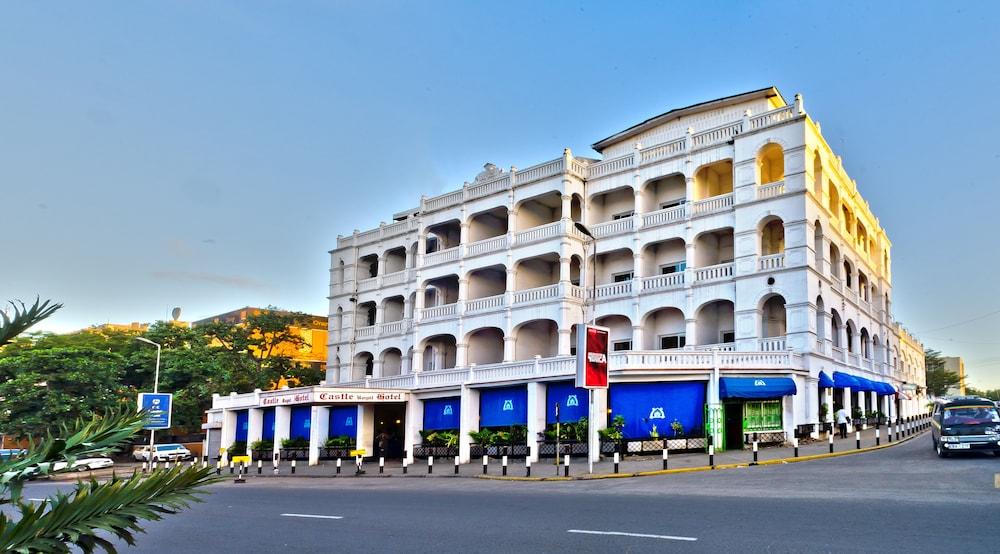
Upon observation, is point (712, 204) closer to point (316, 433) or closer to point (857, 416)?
point (857, 416)

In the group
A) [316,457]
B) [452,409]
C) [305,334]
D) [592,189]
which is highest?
[592,189]

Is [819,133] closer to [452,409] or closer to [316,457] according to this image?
[452,409]

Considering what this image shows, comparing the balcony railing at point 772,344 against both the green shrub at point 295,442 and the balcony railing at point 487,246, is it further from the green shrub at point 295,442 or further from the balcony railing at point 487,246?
the green shrub at point 295,442

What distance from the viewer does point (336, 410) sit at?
45531 millimetres

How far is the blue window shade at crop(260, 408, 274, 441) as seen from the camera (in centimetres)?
4853

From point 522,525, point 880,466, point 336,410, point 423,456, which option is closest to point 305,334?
point 336,410

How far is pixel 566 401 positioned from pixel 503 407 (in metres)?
3.99

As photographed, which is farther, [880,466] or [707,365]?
[707,365]

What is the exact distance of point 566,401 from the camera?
36.2 meters

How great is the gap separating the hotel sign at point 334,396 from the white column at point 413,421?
22.3 inches

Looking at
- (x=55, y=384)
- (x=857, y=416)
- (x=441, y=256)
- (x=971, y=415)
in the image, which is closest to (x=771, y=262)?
(x=857, y=416)

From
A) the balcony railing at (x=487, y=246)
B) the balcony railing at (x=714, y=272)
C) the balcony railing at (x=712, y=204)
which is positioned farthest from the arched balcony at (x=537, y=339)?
the balcony railing at (x=712, y=204)

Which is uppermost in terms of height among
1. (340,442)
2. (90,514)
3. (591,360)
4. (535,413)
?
(591,360)

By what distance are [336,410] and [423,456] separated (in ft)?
22.7
